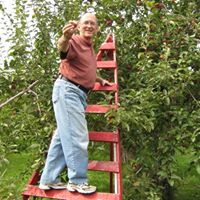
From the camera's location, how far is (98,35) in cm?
449

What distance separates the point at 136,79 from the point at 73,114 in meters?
0.97

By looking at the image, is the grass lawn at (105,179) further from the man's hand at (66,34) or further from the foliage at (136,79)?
the man's hand at (66,34)

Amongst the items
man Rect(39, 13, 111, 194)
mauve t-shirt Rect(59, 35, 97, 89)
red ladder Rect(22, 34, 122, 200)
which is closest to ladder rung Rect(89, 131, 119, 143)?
red ladder Rect(22, 34, 122, 200)

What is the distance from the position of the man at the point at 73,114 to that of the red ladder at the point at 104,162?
5 cm

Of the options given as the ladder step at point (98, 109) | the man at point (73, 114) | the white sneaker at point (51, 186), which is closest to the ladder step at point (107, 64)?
the ladder step at point (98, 109)

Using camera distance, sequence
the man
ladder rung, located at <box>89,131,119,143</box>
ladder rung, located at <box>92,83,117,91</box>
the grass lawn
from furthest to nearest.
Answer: the grass lawn → ladder rung, located at <box>92,83,117,91</box> → ladder rung, located at <box>89,131,119,143</box> → the man

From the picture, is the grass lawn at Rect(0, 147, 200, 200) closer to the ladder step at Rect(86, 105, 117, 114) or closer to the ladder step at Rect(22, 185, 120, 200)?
the ladder step at Rect(22, 185, 120, 200)

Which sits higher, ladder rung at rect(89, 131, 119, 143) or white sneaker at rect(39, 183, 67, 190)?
ladder rung at rect(89, 131, 119, 143)

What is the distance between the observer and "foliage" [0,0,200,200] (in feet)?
12.0

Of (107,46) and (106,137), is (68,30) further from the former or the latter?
(107,46)

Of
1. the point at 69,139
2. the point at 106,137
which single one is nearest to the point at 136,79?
the point at 106,137

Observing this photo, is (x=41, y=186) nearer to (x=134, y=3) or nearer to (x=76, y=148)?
(x=76, y=148)

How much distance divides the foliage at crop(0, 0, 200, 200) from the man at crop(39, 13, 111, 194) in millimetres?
300

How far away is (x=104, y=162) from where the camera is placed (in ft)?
11.4
